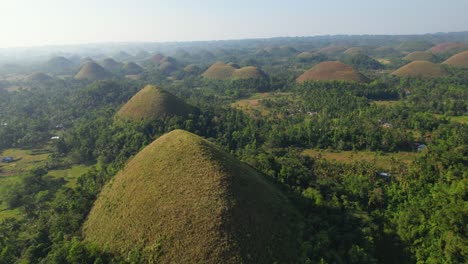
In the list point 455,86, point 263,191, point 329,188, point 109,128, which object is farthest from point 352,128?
point 455,86

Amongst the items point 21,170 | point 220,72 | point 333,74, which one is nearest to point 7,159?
point 21,170

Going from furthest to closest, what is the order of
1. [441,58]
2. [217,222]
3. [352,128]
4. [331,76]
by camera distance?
[441,58] → [331,76] → [352,128] → [217,222]

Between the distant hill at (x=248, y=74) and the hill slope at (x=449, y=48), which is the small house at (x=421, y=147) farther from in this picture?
the hill slope at (x=449, y=48)

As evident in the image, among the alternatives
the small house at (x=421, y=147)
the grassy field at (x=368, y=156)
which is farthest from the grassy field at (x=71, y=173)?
the small house at (x=421, y=147)

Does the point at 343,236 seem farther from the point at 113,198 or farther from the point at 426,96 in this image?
the point at 426,96

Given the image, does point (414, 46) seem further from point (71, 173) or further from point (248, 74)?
point (71, 173)

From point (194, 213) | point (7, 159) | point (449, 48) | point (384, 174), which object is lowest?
point (7, 159)

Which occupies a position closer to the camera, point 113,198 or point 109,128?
point 113,198
